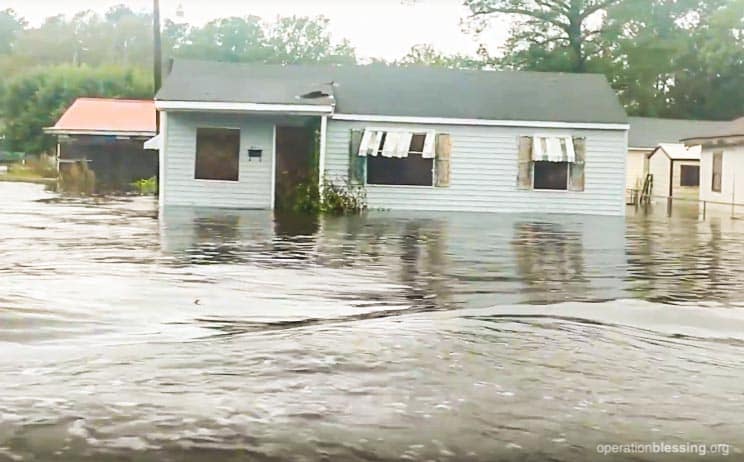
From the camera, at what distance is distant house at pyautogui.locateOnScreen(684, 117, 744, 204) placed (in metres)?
29.7

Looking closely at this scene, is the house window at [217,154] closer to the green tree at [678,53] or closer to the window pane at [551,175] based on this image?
the window pane at [551,175]

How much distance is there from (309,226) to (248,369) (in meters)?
12.0

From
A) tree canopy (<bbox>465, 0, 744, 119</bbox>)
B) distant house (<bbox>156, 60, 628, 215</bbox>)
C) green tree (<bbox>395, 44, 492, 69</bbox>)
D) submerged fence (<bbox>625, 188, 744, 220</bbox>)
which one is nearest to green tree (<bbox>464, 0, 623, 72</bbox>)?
tree canopy (<bbox>465, 0, 744, 119</bbox>)

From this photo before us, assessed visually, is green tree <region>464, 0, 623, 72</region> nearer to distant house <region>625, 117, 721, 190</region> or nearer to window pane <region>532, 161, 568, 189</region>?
distant house <region>625, 117, 721, 190</region>

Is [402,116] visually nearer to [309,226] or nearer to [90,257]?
[309,226]

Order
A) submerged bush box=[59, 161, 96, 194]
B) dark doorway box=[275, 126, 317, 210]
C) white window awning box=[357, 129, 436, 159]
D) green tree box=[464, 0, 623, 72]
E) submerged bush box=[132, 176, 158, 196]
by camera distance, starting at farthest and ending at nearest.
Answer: green tree box=[464, 0, 623, 72] < submerged bush box=[59, 161, 96, 194] < submerged bush box=[132, 176, 158, 196] < dark doorway box=[275, 126, 317, 210] < white window awning box=[357, 129, 436, 159]

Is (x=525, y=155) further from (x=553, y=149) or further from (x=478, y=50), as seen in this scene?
(x=478, y=50)

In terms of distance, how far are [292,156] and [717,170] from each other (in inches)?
588

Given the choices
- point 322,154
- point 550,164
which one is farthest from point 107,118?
point 550,164

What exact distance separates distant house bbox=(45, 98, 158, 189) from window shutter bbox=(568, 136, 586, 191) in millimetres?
19087

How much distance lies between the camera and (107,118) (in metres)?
39.4

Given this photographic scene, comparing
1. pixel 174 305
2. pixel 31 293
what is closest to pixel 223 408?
pixel 174 305

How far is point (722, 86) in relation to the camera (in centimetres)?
5019

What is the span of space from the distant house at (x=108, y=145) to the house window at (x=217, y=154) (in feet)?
49.9
